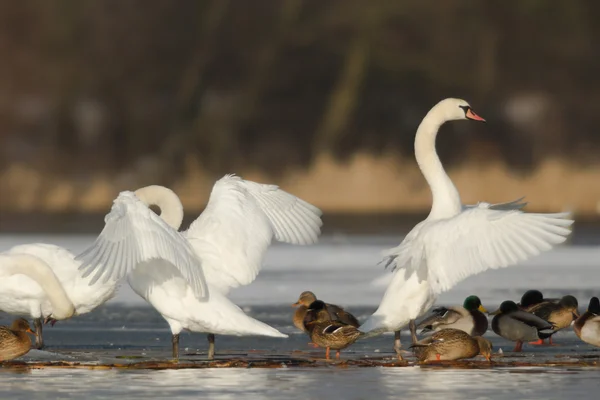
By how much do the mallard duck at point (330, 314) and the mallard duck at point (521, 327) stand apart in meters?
1.08

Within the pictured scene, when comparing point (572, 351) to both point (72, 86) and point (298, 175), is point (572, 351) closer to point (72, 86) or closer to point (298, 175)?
point (298, 175)

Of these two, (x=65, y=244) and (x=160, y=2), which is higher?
(x=160, y=2)

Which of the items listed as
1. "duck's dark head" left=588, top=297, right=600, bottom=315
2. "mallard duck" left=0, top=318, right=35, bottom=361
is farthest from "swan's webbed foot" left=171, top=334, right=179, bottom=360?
"duck's dark head" left=588, top=297, right=600, bottom=315

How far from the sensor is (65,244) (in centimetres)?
1761

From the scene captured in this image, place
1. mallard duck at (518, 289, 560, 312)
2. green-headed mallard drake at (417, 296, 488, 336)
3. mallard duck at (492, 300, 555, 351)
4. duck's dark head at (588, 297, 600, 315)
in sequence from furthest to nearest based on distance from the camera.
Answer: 1. mallard duck at (518, 289, 560, 312)
2. green-headed mallard drake at (417, 296, 488, 336)
3. duck's dark head at (588, 297, 600, 315)
4. mallard duck at (492, 300, 555, 351)

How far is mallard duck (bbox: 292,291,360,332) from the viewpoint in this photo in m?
10.3

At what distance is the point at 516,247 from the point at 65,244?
9738 mm

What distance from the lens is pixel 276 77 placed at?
33062mm

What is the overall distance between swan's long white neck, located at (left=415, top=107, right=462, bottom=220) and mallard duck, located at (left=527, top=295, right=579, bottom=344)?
1.11 meters

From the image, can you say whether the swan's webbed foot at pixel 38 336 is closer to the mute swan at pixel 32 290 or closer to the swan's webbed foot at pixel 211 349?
the mute swan at pixel 32 290

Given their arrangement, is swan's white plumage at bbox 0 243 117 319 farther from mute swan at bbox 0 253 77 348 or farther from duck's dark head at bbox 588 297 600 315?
duck's dark head at bbox 588 297 600 315

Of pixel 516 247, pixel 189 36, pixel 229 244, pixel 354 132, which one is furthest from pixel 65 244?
pixel 189 36

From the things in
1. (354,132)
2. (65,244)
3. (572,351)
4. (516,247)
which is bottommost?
(572,351)

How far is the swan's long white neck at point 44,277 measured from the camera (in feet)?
32.1
